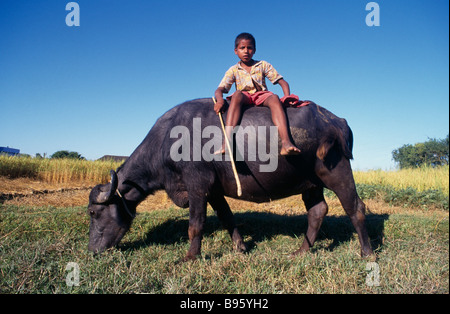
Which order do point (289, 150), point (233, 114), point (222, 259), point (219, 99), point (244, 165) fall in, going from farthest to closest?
point (219, 99) → point (244, 165) → point (233, 114) → point (222, 259) → point (289, 150)

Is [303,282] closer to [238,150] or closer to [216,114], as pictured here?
[238,150]

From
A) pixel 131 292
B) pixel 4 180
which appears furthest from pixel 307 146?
pixel 4 180

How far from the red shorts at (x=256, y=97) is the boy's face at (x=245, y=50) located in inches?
21.9

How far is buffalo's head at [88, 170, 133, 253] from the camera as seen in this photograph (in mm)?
3822

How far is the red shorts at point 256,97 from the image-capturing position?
3596mm

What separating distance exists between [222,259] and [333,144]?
6.62ft

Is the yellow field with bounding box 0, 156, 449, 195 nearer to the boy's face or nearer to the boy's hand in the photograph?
the boy's face

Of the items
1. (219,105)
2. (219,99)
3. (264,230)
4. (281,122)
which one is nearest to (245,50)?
(219,99)

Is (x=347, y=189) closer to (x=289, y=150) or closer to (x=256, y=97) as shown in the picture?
(x=289, y=150)

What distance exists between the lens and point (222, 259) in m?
3.21

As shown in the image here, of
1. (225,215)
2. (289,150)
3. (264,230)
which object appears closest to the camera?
(289,150)

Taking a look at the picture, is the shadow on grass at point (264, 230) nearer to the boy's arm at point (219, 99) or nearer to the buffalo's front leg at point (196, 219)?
the buffalo's front leg at point (196, 219)

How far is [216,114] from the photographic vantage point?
3650 millimetres
